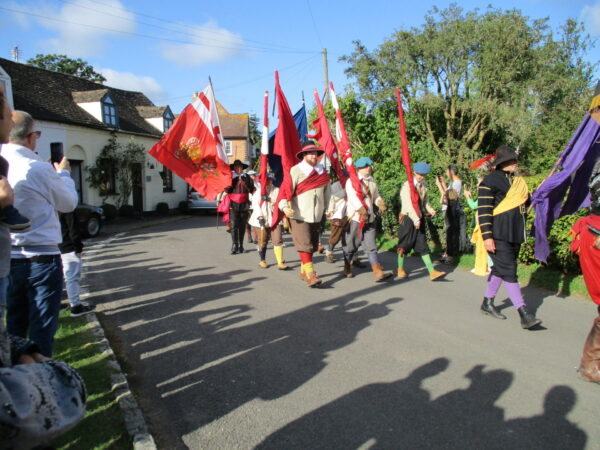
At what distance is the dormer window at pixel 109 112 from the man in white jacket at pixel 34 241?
70.0 feet

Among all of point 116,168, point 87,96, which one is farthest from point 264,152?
point 87,96

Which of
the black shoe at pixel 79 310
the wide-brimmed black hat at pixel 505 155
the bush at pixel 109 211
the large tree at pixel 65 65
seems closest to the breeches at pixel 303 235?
the wide-brimmed black hat at pixel 505 155

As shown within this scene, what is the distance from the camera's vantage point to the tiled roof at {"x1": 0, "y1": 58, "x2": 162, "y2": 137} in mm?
18891

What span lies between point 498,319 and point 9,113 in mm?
5121

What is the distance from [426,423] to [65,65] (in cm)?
4911

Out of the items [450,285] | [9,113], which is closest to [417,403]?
[9,113]

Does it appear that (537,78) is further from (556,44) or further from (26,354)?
(26,354)

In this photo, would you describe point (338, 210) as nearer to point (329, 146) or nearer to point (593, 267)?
point (329, 146)

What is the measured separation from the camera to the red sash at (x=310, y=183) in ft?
22.4

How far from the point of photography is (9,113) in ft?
5.38

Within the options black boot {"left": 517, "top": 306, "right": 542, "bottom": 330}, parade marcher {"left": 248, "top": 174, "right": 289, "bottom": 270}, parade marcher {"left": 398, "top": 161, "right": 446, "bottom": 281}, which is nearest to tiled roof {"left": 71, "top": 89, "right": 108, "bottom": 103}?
parade marcher {"left": 248, "top": 174, "right": 289, "bottom": 270}

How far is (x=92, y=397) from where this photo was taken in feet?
→ 11.2

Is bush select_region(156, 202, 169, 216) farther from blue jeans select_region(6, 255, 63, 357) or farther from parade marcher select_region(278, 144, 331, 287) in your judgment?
blue jeans select_region(6, 255, 63, 357)

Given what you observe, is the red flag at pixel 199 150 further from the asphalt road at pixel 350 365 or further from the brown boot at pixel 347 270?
the brown boot at pixel 347 270
